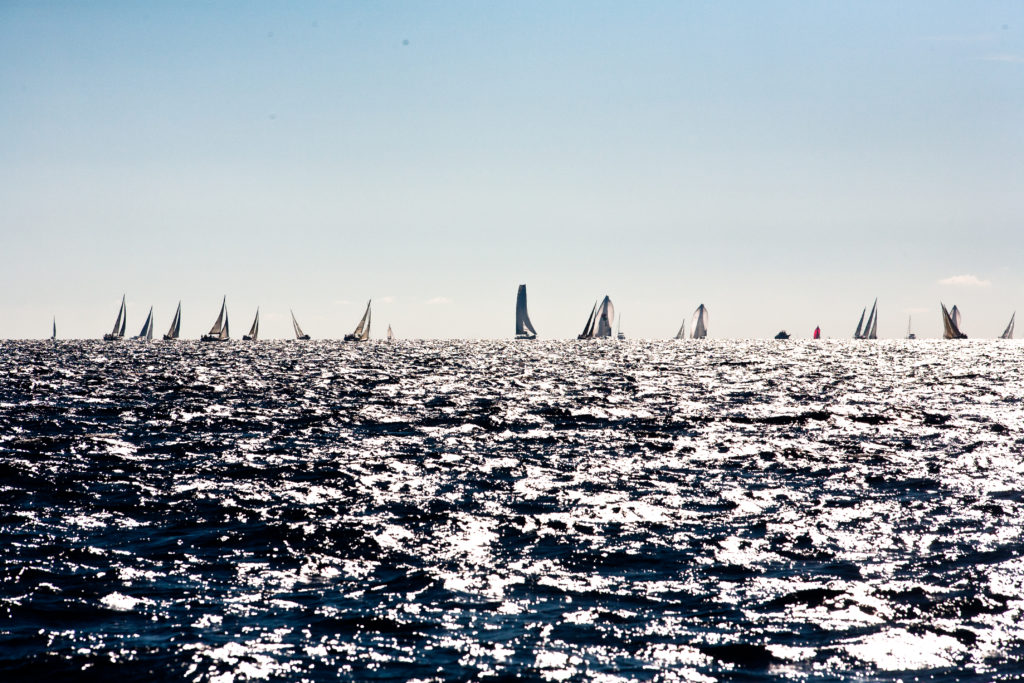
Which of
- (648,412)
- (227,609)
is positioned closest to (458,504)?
(227,609)

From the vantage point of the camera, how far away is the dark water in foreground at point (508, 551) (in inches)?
451

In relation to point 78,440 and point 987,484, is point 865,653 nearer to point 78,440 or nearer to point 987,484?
point 987,484

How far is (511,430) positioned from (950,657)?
2481cm

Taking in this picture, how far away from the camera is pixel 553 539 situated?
17516 mm

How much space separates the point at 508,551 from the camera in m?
16.5

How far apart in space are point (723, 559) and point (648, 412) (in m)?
26.7

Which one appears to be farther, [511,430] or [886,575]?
[511,430]

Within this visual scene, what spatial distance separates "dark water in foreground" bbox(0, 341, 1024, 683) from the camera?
1145 centimetres

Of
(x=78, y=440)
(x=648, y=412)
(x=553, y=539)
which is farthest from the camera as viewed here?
(x=648, y=412)

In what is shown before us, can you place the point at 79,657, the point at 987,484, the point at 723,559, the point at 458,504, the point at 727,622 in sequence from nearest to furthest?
1. the point at 79,657
2. the point at 727,622
3. the point at 723,559
4. the point at 458,504
5. the point at 987,484

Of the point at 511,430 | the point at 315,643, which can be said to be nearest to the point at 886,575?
the point at 315,643

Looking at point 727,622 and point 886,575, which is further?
point 886,575

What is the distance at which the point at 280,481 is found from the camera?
2339 cm

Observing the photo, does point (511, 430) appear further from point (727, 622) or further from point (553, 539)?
point (727, 622)
